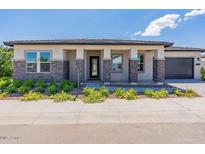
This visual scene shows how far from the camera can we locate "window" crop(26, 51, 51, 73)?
679 inches

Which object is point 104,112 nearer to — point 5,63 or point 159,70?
point 159,70

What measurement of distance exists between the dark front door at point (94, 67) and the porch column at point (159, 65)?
17.4ft

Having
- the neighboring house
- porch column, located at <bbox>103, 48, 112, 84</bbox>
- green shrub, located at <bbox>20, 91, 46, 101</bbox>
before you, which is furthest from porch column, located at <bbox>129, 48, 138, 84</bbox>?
green shrub, located at <bbox>20, 91, 46, 101</bbox>

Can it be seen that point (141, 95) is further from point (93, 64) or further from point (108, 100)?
point (93, 64)

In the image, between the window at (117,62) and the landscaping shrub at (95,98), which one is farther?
the window at (117,62)

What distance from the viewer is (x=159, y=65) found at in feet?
57.7

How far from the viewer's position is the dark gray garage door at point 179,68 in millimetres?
24469

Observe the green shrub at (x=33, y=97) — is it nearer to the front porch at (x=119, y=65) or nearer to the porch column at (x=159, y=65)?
the front porch at (x=119, y=65)

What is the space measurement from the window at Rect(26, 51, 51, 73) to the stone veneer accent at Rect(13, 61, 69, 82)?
0.32 m

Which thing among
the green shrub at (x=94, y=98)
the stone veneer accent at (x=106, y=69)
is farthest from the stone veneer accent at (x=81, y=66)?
the green shrub at (x=94, y=98)

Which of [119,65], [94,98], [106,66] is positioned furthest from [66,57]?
[94,98]

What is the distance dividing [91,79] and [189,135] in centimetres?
1415

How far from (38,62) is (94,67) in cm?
524
